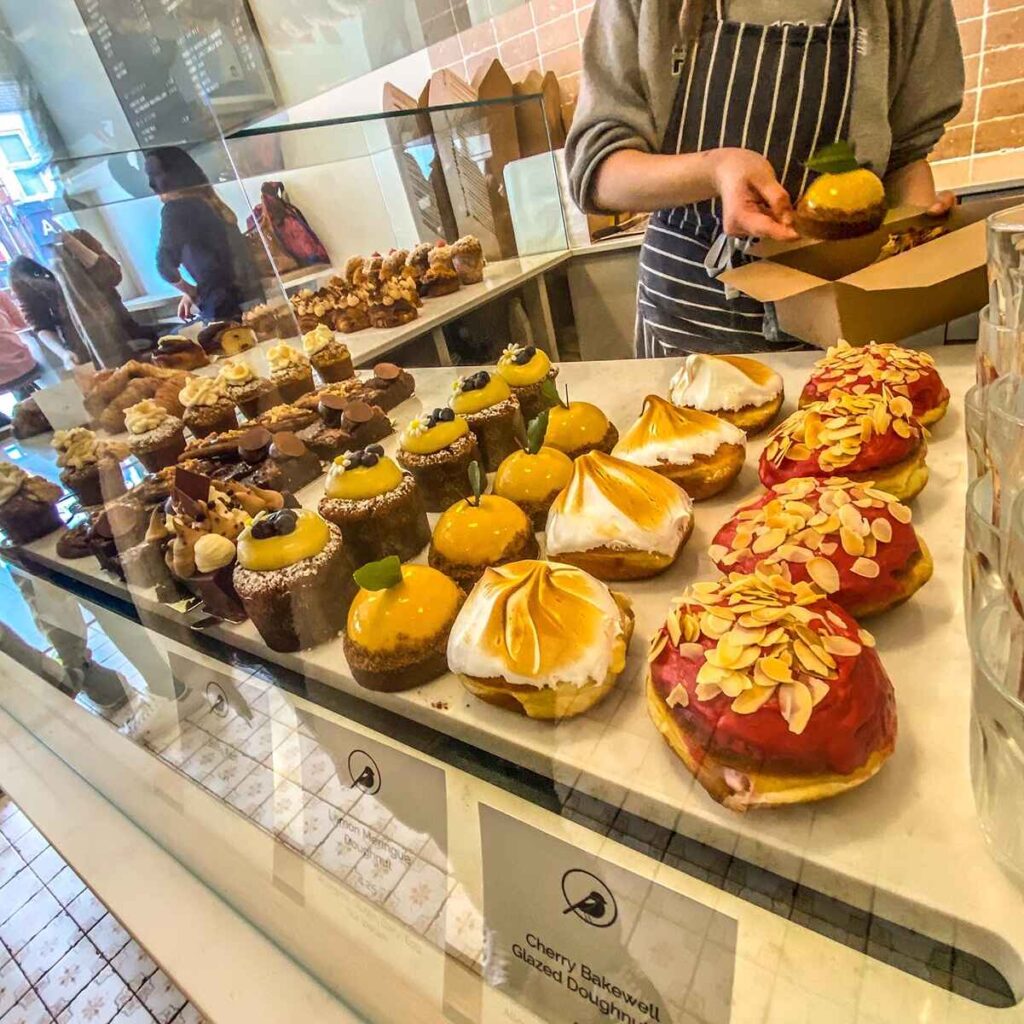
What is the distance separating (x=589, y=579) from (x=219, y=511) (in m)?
0.72

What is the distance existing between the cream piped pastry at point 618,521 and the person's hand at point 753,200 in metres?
0.58

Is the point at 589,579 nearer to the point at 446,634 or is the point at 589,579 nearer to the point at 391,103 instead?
the point at 446,634

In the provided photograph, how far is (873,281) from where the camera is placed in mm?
1251

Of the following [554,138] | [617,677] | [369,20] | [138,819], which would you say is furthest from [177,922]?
[554,138]

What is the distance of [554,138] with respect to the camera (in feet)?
6.84

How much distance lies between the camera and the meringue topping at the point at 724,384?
1.26m

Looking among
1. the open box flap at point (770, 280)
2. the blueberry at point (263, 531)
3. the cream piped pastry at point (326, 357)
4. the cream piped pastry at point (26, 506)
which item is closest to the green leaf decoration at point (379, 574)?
the blueberry at point (263, 531)

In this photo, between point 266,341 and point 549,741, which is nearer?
point 549,741

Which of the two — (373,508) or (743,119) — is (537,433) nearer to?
(373,508)

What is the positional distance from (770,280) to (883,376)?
40 centimetres

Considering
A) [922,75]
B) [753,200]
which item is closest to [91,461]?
[753,200]

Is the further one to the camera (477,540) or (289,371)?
(289,371)

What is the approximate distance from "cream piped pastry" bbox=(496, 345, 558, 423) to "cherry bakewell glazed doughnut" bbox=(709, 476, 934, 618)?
2.41 ft

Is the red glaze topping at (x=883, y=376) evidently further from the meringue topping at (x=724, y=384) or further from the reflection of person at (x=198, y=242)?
the reflection of person at (x=198, y=242)
